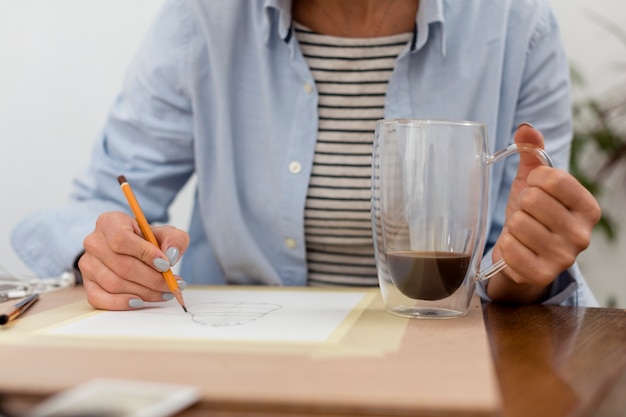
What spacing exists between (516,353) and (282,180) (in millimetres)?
566

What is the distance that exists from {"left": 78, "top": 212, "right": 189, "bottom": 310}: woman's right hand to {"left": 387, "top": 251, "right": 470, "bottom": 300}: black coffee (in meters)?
0.23

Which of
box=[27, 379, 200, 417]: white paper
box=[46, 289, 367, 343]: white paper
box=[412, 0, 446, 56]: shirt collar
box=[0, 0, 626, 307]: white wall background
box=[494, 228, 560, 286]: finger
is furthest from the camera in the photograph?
box=[0, 0, 626, 307]: white wall background

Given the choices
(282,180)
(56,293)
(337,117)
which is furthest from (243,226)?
(56,293)

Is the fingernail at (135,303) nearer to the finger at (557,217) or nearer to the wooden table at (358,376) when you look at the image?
the wooden table at (358,376)

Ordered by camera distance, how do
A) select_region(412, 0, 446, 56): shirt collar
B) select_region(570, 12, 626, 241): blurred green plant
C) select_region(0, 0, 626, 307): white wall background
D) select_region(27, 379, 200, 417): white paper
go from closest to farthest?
select_region(27, 379, 200, 417): white paper < select_region(412, 0, 446, 56): shirt collar < select_region(0, 0, 626, 307): white wall background < select_region(570, 12, 626, 241): blurred green plant

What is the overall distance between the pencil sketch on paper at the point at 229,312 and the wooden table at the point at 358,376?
0.46ft

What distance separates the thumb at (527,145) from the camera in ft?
2.46

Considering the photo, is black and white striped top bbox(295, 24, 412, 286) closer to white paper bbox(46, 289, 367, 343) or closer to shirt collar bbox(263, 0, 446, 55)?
shirt collar bbox(263, 0, 446, 55)

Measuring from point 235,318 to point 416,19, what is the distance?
0.57 metres

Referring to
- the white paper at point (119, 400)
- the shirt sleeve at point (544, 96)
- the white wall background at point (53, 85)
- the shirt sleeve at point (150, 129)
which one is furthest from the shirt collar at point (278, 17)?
the white wall background at point (53, 85)

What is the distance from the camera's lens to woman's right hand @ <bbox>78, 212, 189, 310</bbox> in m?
0.79

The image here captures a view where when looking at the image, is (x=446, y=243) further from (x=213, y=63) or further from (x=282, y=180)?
(x=213, y=63)

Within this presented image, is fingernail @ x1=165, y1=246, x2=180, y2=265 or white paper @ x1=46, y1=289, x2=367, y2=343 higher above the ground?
fingernail @ x1=165, y1=246, x2=180, y2=265

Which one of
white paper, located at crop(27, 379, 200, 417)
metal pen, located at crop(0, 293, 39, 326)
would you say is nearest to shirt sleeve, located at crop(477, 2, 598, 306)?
metal pen, located at crop(0, 293, 39, 326)
